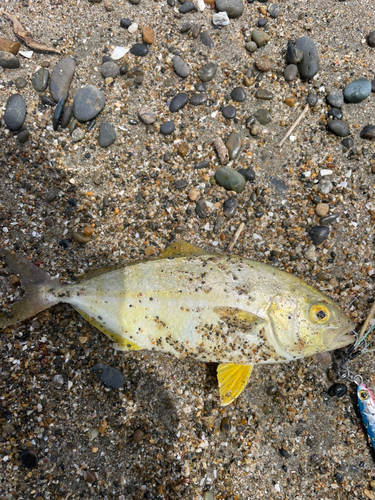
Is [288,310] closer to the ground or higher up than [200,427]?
higher up

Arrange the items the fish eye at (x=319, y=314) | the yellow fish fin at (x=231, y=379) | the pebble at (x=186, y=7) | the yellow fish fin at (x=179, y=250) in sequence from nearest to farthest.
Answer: the fish eye at (x=319, y=314) < the yellow fish fin at (x=231, y=379) < the yellow fish fin at (x=179, y=250) < the pebble at (x=186, y=7)

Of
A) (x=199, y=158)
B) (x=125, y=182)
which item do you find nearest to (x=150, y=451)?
(x=125, y=182)

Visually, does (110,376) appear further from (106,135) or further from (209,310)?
(106,135)

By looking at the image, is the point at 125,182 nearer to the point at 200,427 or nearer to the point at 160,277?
the point at 160,277

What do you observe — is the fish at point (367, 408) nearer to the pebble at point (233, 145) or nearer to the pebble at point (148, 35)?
the pebble at point (233, 145)

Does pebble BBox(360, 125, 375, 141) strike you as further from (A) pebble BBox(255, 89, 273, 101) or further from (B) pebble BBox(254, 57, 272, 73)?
(B) pebble BBox(254, 57, 272, 73)

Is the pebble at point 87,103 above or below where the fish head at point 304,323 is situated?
above

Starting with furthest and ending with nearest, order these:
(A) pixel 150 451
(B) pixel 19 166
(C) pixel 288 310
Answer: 1. (B) pixel 19 166
2. (A) pixel 150 451
3. (C) pixel 288 310

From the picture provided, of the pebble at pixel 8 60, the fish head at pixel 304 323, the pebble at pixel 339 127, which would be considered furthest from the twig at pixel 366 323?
the pebble at pixel 8 60
